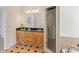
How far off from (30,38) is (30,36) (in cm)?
11

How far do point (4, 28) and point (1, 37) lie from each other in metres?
0.41

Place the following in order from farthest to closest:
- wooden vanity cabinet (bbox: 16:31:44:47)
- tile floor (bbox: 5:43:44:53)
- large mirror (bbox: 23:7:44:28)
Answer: large mirror (bbox: 23:7:44:28)
wooden vanity cabinet (bbox: 16:31:44:47)
tile floor (bbox: 5:43:44:53)

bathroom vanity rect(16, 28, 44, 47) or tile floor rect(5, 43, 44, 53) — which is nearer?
tile floor rect(5, 43, 44, 53)

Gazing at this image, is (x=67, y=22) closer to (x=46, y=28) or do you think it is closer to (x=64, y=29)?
(x=64, y=29)

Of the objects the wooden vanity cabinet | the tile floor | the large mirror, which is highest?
the large mirror

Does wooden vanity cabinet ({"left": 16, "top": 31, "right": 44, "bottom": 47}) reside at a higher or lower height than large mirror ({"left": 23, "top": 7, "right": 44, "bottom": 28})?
lower

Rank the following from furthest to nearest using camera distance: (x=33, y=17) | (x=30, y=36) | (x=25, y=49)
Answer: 1. (x=33, y=17)
2. (x=30, y=36)
3. (x=25, y=49)

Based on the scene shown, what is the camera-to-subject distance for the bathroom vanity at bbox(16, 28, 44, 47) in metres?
6.34

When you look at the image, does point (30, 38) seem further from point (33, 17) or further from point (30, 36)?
point (33, 17)

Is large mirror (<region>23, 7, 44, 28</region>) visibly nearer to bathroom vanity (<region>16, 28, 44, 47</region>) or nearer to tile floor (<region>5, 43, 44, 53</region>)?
bathroom vanity (<region>16, 28, 44, 47</region>)

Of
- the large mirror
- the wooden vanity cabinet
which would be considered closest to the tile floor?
the wooden vanity cabinet

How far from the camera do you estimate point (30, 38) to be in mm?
6730

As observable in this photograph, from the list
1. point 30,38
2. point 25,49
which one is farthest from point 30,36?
point 25,49
